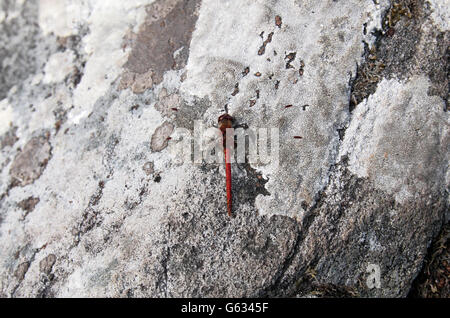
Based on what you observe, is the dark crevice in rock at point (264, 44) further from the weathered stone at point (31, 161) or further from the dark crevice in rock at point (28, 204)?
the dark crevice in rock at point (28, 204)

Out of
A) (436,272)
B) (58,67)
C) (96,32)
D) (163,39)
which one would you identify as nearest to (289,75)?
(163,39)

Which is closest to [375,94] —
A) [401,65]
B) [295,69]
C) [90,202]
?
[401,65]

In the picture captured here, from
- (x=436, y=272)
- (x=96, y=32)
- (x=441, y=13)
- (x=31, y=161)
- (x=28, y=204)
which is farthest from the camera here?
(x=96, y=32)

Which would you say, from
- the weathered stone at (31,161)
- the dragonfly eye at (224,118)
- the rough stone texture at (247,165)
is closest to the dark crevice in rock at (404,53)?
the rough stone texture at (247,165)

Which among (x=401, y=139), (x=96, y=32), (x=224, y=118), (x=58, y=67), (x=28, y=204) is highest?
(x=96, y=32)

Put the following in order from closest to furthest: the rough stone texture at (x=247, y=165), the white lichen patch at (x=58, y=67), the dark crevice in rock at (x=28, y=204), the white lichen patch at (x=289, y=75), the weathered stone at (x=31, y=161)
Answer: the rough stone texture at (x=247, y=165) < the white lichen patch at (x=289, y=75) < the dark crevice in rock at (x=28, y=204) < the weathered stone at (x=31, y=161) < the white lichen patch at (x=58, y=67)

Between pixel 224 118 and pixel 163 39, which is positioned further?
pixel 163 39

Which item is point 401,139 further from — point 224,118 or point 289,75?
point 224,118

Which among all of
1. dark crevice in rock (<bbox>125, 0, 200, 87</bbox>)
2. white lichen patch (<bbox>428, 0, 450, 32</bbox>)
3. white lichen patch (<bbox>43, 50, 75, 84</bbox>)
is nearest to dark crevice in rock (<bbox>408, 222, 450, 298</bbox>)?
white lichen patch (<bbox>428, 0, 450, 32</bbox>)

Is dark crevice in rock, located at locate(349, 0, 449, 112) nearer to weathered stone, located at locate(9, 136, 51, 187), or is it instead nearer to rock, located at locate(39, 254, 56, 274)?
rock, located at locate(39, 254, 56, 274)
